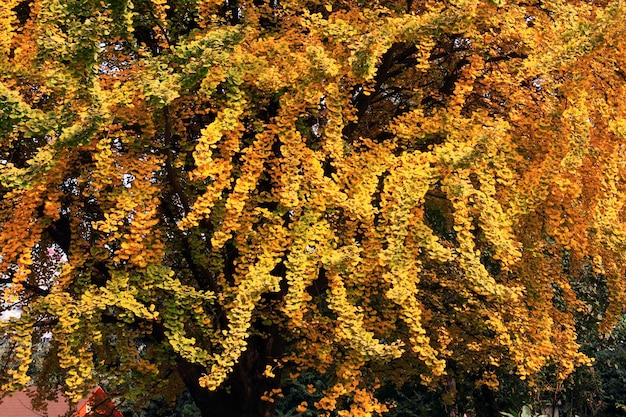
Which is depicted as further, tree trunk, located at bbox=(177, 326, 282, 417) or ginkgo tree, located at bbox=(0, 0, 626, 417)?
tree trunk, located at bbox=(177, 326, 282, 417)

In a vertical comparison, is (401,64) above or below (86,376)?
above

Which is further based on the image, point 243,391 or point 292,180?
point 243,391

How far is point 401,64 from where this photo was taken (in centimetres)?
859

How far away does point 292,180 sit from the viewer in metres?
6.05

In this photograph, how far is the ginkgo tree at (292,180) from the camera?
5688 mm

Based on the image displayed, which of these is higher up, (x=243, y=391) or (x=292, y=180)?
(x=292, y=180)

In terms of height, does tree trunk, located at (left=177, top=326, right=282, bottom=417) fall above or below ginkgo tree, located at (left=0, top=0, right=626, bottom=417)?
below

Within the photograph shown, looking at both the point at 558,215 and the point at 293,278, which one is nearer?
the point at 293,278

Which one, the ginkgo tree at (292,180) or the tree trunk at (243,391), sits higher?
the ginkgo tree at (292,180)

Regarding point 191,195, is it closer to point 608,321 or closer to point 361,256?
point 361,256

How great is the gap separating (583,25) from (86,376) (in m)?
5.82

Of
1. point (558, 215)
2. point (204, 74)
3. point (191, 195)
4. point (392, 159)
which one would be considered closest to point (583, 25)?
point (558, 215)

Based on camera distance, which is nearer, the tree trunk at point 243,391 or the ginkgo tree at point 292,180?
the ginkgo tree at point 292,180

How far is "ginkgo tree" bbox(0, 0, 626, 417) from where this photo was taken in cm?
569
